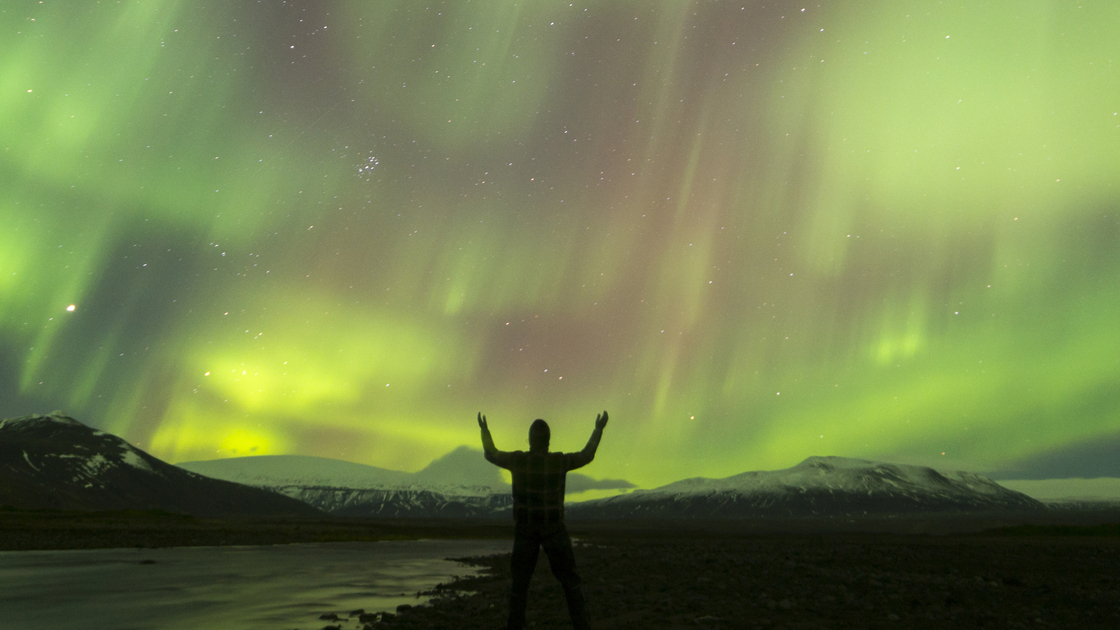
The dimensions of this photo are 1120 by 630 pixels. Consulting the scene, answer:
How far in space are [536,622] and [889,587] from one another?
1226cm

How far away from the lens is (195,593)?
19.9 metres

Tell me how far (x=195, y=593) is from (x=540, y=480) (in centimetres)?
1700

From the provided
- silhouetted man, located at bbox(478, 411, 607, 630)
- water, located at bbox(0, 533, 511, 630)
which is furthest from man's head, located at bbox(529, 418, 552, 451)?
water, located at bbox(0, 533, 511, 630)

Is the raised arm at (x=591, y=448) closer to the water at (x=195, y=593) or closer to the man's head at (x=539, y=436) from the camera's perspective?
the man's head at (x=539, y=436)

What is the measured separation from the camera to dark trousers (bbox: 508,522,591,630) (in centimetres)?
873

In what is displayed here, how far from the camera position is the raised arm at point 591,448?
29.1 feet

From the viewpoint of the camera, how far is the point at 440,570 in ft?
104

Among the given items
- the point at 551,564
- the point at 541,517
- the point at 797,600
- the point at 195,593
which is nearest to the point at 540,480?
the point at 541,517

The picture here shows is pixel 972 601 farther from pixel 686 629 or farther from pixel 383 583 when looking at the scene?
pixel 383 583

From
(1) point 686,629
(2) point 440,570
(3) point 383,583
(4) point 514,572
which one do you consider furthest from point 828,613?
(2) point 440,570

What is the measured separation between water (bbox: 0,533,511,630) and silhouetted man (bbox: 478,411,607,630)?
258 inches

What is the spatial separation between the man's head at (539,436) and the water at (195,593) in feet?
24.5

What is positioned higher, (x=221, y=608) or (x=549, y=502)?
(x=549, y=502)

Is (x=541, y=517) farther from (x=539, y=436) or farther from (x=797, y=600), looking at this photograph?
(x=797, y=600)
